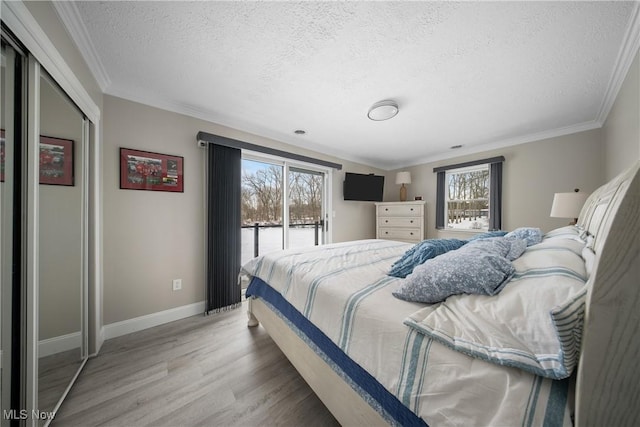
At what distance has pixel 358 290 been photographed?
113cm

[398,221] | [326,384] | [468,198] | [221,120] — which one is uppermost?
[221,120]

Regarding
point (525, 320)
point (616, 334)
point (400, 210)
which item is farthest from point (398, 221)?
point (616, 334)

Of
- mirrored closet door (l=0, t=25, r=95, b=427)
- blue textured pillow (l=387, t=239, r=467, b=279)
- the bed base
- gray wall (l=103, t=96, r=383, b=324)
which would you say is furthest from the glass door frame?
blue textured pillow (l=387, t=239, r=467, b=279)

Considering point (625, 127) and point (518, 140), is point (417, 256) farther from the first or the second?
point (518, 140)

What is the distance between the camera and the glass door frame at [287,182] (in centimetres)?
313

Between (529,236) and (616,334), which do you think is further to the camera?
(529,236)

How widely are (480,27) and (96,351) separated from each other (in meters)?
3.74

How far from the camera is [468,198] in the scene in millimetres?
3955

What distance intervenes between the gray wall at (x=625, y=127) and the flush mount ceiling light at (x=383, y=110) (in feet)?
5.42

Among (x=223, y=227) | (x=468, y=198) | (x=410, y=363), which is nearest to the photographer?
(x=410, y=363)

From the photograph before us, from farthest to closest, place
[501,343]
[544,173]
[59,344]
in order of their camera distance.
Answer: [544,173]
[59,344]
[501,343]

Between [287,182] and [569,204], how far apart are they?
3.51 metres

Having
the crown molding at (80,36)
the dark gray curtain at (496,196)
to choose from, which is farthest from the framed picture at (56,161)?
the dark gray curtain at (496,196)

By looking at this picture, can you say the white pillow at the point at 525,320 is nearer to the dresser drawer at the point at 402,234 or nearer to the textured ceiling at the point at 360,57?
the textured ceiling at the point at 360,57
